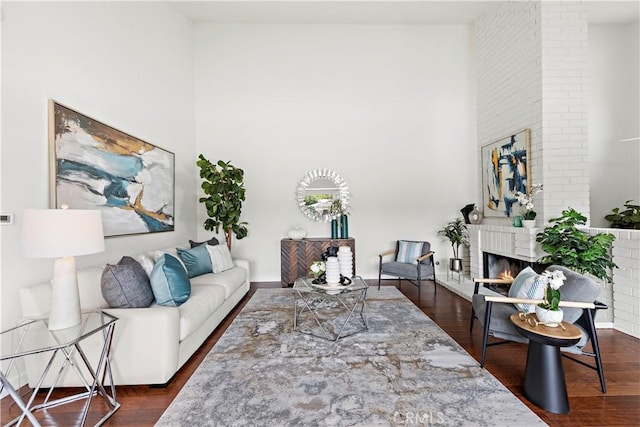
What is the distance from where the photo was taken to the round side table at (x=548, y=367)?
1.76 metres

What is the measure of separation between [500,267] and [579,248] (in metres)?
1.67

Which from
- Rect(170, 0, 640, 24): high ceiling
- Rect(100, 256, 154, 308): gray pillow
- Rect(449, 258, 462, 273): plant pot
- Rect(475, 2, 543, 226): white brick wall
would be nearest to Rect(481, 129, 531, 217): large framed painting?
Rect(475, 2, 543, 226): white brick wall

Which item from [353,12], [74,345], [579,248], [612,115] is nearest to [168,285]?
[74,345]

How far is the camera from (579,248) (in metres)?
2.84

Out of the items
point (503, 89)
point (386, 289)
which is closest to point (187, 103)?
point (386, 289)

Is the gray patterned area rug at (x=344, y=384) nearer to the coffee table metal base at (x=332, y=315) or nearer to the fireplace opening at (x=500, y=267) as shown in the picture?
the coffee table metal base at (x=332, y=315)

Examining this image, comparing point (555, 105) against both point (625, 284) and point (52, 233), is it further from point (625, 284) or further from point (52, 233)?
point (52, 233)

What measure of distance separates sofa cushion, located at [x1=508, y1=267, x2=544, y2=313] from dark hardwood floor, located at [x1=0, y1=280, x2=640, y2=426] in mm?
507

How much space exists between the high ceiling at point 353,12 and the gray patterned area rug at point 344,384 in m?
4.99

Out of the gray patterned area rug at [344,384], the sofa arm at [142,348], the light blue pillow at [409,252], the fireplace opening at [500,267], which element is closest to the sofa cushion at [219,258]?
the gray patterned area rug at [344,384]

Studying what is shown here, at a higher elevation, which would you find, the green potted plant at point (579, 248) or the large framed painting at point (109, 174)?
the large framed painting at point (109, 174)

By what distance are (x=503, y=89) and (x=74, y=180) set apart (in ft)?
18.3

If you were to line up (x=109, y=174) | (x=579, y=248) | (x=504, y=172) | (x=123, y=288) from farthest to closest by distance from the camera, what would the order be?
(x=504, y=172)
(x=109, y=174)
(x=579, y=248)
(x=123, y=288)

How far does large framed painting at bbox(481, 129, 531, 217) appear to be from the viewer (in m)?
3.87
